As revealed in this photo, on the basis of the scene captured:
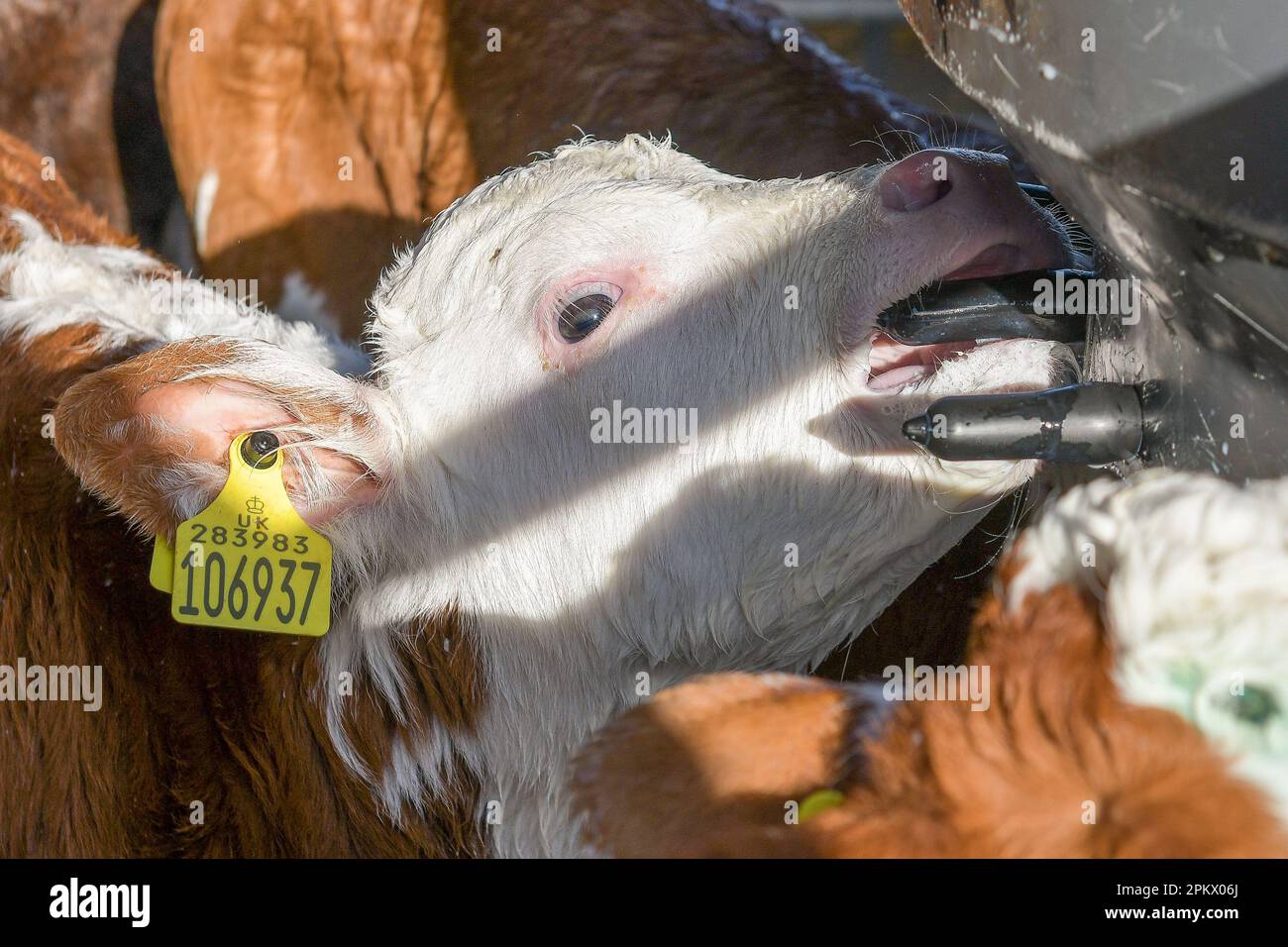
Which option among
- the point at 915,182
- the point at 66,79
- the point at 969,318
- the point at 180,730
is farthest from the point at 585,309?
the point at 66,79

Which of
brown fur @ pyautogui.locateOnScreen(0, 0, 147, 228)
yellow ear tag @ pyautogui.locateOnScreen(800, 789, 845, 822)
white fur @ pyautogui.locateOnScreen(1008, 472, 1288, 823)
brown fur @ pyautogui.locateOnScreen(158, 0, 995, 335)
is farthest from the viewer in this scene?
brown fur @ pyautogui.locateOnScreen(0, 0, 147, 228)

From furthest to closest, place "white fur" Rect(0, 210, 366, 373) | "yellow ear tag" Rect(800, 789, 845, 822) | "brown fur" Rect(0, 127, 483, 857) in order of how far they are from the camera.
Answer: "white fur" Rect(0, 210, 366, 373), "brown fur" Rect(0, 127, 483, 857), "yellow ear tag" Rect(800, 789, 845, 822)

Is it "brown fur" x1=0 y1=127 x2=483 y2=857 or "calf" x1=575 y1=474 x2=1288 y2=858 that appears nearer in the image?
"calf" x1=575 y1=474 x2=1288 y2=858

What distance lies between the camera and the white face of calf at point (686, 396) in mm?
1841

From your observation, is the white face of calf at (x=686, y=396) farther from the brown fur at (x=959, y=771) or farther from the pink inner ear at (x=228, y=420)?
the brown fur at (x=959, y=771)

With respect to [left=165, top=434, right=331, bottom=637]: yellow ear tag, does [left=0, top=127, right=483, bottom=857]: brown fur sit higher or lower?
lower

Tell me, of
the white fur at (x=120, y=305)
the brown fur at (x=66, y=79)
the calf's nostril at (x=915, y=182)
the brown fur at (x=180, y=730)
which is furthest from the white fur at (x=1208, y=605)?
the brown fur at (x=66, y=79)

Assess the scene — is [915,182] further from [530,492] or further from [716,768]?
[716,768]

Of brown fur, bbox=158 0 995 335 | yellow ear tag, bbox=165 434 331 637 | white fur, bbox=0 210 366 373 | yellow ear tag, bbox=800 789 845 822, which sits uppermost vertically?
brown fur, bbox=158 0 995 335

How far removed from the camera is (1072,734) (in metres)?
0.97

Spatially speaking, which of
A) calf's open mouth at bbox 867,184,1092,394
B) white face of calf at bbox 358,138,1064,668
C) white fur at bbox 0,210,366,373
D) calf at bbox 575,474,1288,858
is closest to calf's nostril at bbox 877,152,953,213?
white face of calf at bbox 358,138,1064,668

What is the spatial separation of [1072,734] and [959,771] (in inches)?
3.7

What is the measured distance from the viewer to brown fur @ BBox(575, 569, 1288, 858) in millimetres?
917

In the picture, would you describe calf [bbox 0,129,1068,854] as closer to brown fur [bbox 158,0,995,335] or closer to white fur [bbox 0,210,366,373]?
white fur [bbox 0,210,366,373]
